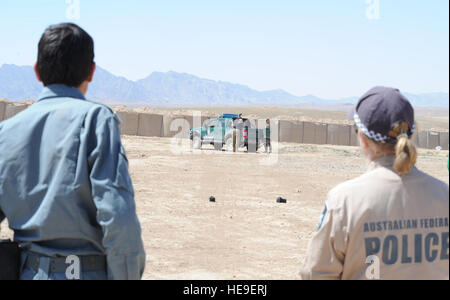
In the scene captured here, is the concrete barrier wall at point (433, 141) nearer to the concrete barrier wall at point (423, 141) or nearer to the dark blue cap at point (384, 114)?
the concrete barrier wall at point (423, 141)

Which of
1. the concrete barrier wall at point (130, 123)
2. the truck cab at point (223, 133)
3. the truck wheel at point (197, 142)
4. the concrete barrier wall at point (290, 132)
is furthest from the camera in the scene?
the concrete barrier wall at point (290, 132)

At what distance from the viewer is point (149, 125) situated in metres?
42.0

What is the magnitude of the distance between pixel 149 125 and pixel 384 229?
132 feet

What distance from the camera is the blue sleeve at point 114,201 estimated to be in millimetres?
2357

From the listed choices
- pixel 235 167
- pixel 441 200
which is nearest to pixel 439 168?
pixel 235 167

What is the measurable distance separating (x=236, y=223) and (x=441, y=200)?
7541 millimetres

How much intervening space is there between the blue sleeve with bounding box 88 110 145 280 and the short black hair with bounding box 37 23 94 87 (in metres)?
0.31

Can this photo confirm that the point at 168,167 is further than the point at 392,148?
Yes

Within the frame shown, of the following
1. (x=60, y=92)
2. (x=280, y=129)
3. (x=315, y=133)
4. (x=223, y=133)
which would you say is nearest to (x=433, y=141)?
A: (x=315, y=133)

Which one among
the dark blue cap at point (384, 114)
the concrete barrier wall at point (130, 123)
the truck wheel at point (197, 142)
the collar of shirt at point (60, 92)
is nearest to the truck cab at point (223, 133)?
the truck wheel at point (197, 142)

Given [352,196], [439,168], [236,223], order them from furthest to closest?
[439,168]
[236,223]
[352,196]

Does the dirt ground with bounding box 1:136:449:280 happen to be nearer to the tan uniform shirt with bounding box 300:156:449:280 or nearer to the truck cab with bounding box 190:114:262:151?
the tan uniform shirt with bounding box 300:156:449:280
